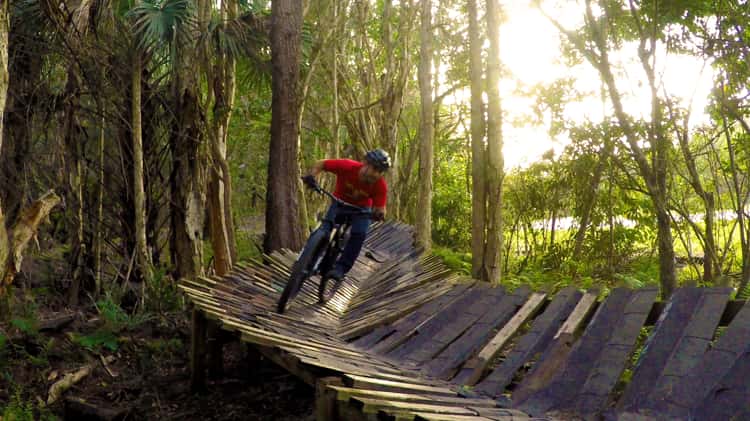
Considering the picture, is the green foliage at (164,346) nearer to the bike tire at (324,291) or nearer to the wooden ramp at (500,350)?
the wooden ramp at (500,350)

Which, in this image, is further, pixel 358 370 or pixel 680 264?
pixel 680 264

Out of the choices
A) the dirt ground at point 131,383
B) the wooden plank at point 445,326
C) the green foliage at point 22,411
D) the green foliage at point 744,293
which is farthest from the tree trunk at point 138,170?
the green foliage at point 744,293

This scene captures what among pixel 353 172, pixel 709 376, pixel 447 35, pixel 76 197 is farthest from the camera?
pixel 447 35

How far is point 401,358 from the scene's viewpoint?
5105 mm

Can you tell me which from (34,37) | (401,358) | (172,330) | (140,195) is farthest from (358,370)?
(34,37)

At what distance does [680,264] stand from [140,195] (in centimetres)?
1501

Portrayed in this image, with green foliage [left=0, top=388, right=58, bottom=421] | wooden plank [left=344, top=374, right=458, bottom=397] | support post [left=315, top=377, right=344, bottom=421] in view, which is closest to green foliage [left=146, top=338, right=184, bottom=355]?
green foliage [left=0, top=388, right=58, bottom=421]

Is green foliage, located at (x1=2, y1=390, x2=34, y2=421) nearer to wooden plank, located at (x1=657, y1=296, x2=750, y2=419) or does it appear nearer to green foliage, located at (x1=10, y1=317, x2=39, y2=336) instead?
green foliage, located at (x1=10, y1=317, x2=39, y2=336)

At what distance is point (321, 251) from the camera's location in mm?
6199

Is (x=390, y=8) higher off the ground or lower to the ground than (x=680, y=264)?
higher

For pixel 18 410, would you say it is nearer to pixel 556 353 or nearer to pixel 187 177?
pixel 556 353

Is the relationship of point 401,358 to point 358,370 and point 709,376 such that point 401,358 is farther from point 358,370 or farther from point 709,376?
point 709,376

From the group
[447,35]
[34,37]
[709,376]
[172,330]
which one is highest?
[447,35]

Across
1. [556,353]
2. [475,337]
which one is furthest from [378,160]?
[556,353]
